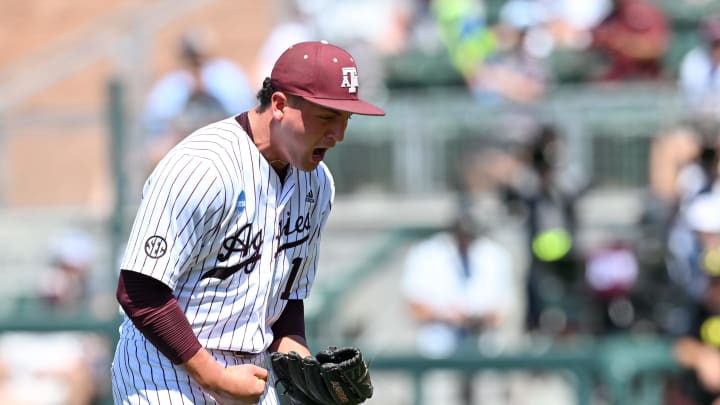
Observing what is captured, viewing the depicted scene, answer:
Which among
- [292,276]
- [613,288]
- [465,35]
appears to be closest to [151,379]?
[292,276]

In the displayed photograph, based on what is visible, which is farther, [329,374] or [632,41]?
[632,41]

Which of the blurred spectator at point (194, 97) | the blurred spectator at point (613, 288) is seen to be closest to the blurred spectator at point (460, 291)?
the blurred spectator at point (613, 288)

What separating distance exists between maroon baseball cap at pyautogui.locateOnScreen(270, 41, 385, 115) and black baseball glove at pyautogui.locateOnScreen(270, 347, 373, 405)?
798 millimetres

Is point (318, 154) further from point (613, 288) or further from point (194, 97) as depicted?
point (194, 97)

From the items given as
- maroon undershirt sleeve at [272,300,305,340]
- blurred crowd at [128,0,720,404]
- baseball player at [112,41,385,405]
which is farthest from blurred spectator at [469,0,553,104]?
baseball player at [112,41,385,405]

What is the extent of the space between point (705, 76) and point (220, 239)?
6.42 metres

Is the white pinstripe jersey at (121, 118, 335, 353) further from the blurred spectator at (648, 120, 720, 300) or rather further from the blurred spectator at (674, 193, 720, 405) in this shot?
the blurred spectator at (648, 120, 720, 300)

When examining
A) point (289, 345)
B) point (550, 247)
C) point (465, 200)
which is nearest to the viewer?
point (289, 345)

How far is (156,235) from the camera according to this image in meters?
3.68

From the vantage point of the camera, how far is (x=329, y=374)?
4.04 m

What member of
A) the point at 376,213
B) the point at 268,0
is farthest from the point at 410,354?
the point at 268,0

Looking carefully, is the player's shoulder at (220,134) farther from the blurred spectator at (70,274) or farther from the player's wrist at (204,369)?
the blurred spectator at (70,274)

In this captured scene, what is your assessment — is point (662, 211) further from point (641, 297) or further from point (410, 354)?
point (410, 354)

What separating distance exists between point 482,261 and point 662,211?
1265 mm
